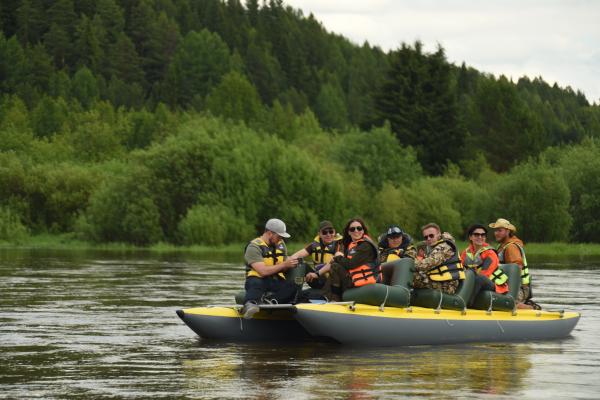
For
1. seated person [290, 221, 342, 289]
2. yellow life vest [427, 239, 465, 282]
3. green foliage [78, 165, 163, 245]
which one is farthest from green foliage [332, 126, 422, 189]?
yellow life vest [427, 239, 465, 282]

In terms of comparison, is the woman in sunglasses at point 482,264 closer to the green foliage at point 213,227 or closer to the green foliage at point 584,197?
the green foliage at point 213,227

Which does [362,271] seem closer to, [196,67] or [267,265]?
[267,265]

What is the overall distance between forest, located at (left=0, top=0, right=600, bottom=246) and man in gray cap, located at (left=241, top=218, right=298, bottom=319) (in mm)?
36693

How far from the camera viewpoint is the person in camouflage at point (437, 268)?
18000 millimetres

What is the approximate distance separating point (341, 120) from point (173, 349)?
14064cm

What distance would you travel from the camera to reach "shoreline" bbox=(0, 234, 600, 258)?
179 ft

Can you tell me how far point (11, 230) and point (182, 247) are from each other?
909cm

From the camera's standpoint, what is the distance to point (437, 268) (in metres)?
18.1

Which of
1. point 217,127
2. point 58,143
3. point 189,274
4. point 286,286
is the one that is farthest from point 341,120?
point 286,286

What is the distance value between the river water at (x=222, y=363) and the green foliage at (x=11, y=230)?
109ft

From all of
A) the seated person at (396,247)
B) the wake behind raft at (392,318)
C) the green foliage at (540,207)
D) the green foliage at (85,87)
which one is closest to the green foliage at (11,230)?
the green foliage at (540,207)

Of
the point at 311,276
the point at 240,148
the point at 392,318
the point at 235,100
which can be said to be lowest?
the point at 392,318

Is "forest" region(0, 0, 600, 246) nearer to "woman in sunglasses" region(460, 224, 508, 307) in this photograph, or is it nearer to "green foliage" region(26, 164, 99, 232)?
"green foliage" region(26, 164, 99, 232)

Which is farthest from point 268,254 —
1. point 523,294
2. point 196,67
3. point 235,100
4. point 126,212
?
point 196,67
